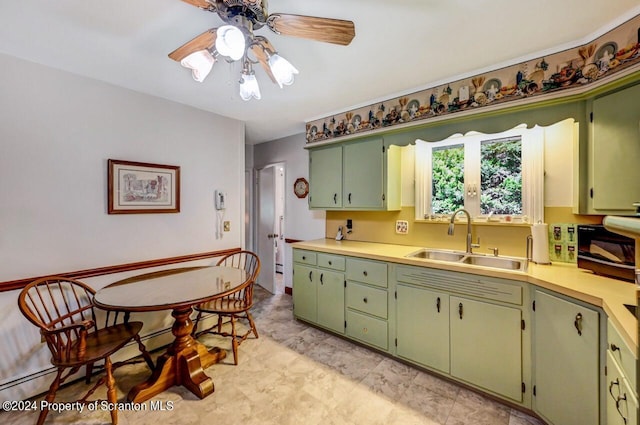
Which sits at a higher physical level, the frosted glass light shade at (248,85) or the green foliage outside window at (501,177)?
the frosted glass light shade at (248,85)

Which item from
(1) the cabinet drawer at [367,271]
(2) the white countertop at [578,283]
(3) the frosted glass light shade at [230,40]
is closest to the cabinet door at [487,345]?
(2) the white countertop at [578,283]

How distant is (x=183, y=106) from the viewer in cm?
278

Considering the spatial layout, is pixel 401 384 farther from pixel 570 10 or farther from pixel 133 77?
pixel 133 77

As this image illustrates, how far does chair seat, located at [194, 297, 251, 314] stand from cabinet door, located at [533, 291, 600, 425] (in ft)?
7.18

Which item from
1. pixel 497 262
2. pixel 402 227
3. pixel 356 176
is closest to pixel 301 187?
pixel 356 176

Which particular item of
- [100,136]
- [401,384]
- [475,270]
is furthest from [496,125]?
[100,136]

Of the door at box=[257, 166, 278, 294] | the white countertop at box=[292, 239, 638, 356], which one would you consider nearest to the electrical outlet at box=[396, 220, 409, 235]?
the white countertop at box=[292, 239, 638, 356]

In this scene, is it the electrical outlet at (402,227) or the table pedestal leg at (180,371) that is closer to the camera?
the table pedestal leg at (180,371)

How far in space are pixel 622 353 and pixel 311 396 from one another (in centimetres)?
174

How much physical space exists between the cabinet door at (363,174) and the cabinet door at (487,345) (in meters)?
1.25

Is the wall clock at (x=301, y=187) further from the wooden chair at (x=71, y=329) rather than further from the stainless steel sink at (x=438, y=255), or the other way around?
the wooden chair at (x=71, y=329)

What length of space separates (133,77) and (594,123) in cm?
343

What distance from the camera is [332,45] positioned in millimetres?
1755

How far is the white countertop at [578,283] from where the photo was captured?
1123 mm
